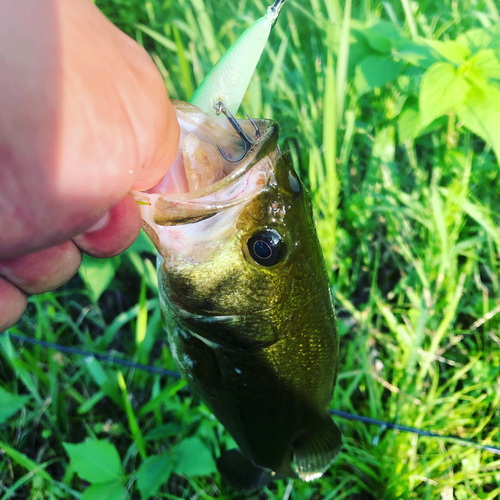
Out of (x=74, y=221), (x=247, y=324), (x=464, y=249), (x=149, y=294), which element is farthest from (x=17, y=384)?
(x=464, y=249)

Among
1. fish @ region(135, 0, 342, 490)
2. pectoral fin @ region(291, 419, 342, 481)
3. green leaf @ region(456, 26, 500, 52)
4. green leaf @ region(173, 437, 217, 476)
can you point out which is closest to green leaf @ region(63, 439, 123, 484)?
green leaf @ region(173, 437, 217, 476)

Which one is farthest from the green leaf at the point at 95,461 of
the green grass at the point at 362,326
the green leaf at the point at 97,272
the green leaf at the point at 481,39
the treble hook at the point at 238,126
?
the green leaf at the point at 481,39

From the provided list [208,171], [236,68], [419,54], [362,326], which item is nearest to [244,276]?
[208,171]

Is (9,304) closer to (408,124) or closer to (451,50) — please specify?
(408,124)

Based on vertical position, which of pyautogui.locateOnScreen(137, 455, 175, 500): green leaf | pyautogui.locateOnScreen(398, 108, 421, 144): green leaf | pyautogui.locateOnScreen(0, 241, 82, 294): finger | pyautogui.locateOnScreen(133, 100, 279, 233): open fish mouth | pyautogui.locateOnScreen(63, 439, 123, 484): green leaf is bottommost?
pyautogui.locateOnScreen(137, 455, 175, 500): green leaf

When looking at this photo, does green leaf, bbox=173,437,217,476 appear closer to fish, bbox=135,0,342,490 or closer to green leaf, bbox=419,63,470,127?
fish, bbox=135,0,342,490

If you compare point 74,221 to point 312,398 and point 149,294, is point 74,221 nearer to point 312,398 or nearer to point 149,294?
point 312,398
